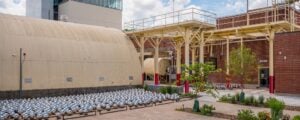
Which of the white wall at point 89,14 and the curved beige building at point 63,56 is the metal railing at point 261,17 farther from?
the white wall at point 89,14

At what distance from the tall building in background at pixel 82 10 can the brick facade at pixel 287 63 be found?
→ 3629cm

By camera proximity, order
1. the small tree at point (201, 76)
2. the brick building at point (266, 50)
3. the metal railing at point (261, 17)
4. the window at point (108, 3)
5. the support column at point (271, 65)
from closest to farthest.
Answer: the small tree at point (201, 76)
the brick building at point (266, 50)
the support column at point (271, 65)
the metal railing at point (261, 17)
the window at point (108, 3)

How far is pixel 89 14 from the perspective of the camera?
5562cm

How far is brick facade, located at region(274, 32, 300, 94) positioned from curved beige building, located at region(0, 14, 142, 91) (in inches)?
590

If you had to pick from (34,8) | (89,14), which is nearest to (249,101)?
(89,14)

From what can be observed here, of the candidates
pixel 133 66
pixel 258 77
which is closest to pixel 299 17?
pixel 258 77

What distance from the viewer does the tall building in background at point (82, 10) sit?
177ft

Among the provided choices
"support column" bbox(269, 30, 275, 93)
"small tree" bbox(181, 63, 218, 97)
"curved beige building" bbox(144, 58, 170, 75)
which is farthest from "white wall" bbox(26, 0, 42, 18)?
"small tree" bbox(181, 63, 218, 97)

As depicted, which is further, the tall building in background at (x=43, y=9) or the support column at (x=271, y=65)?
the tall building in background at (x=43, y=9)

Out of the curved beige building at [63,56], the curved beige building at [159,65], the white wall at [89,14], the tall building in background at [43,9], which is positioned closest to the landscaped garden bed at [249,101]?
the curved beige building at [63,56]

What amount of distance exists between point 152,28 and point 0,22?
1356 cm

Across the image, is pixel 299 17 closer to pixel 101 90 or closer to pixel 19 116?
pixel 101 90

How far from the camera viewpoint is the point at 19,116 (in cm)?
1544

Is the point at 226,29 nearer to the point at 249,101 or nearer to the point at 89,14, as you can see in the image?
the point at 249,101
